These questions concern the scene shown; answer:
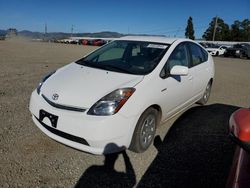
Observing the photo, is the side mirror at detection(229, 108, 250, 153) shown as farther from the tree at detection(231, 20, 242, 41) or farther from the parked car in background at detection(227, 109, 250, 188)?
the tree at detection(231, 20, 242, 41)

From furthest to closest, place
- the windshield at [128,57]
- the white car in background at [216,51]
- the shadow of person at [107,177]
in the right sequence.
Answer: the white car in background at [216,51]
the windshield at [128,57]
the shadow of person at [107,177]

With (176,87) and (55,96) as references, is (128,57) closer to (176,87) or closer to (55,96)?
(176,87)

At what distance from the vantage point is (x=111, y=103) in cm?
283

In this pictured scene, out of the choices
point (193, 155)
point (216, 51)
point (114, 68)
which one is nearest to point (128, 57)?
point (114, 68)

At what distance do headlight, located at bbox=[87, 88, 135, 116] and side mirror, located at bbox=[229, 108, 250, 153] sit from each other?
163cm

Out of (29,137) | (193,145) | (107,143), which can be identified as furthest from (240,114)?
(29,137)

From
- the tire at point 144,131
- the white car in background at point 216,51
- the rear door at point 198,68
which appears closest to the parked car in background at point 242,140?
the tire at point 144,131

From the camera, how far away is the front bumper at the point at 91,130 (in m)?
2.70

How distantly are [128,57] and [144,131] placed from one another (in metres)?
1.45

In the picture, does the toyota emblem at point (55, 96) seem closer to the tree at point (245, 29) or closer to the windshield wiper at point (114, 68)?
the windshield wiper at point (114, 68)

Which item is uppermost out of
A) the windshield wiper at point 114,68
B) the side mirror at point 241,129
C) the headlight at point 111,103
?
the windshield wiper at point 114,68

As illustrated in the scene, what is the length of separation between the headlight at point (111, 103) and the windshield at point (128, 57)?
0.54m

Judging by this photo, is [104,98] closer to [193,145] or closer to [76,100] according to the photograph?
[76,100]

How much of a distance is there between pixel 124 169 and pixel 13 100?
A: 3365 mm
